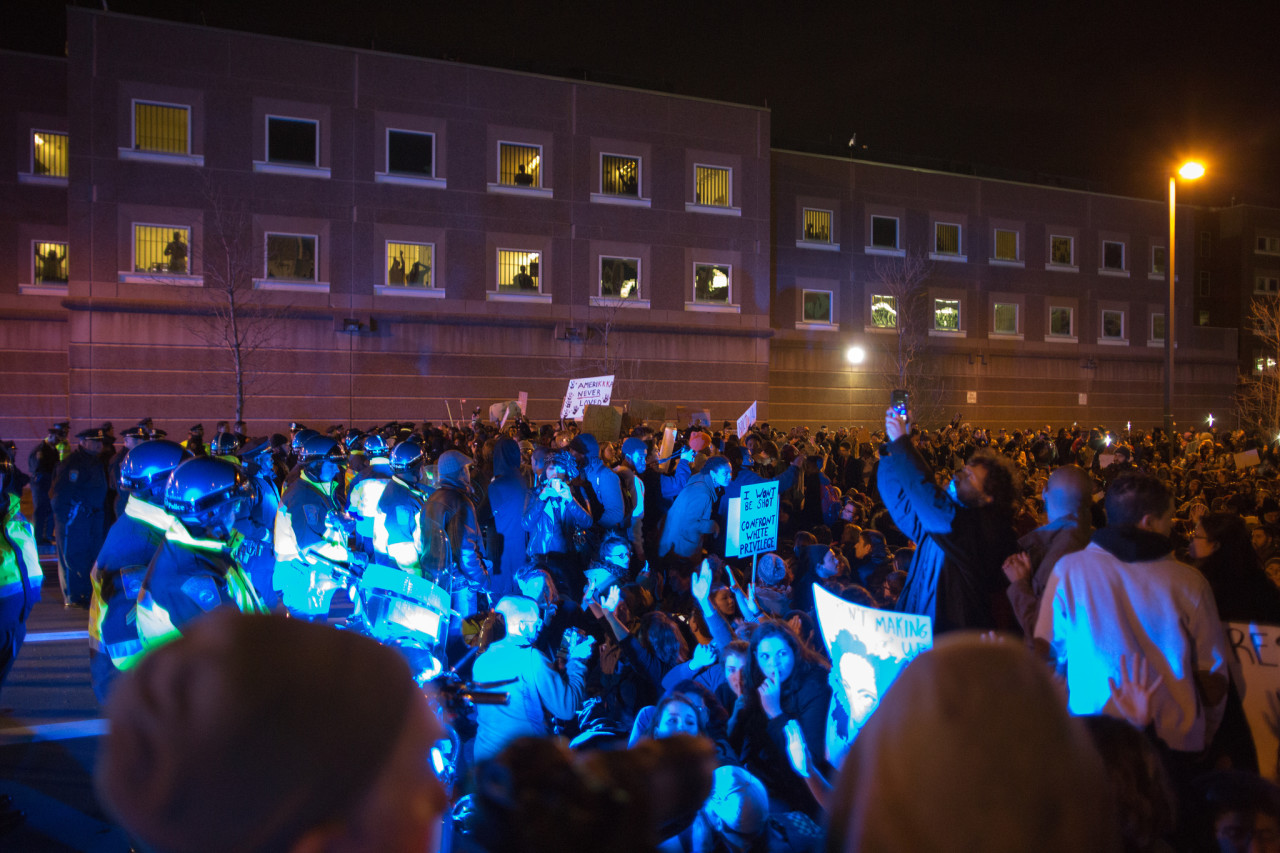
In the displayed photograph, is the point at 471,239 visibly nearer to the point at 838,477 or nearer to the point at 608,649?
the point at 838,477

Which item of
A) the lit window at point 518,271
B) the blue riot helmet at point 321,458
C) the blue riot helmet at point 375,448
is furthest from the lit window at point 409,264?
the blue riot helmet at point 321,458

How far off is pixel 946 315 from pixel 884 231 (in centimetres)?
478

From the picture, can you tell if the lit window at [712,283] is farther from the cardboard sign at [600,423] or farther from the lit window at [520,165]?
the cardboard sign at [600,423]

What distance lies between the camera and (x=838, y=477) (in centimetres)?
1552

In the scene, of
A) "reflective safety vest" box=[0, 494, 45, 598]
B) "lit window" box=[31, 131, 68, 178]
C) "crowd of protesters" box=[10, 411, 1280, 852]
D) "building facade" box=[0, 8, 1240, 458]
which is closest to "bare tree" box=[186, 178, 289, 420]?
"building facade" box=[0, 8, 1240, 458]

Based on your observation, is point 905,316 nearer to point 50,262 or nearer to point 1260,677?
point 50,262

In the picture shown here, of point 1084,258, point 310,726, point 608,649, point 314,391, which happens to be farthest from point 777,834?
point 1084,258

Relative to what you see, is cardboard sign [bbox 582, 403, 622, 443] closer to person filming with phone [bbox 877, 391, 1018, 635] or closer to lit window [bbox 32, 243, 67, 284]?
person filming with phone [bbox 877, 391, 1018, 635]

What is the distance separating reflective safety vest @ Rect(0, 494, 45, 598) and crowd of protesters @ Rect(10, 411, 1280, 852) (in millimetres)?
2846

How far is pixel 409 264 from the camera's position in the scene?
25406 millimetres

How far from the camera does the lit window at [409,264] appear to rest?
25.2 meters

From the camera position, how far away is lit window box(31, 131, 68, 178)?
77.9 feet

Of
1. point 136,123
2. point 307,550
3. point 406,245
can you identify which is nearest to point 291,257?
point 406,245

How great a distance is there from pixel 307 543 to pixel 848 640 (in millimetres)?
5003
